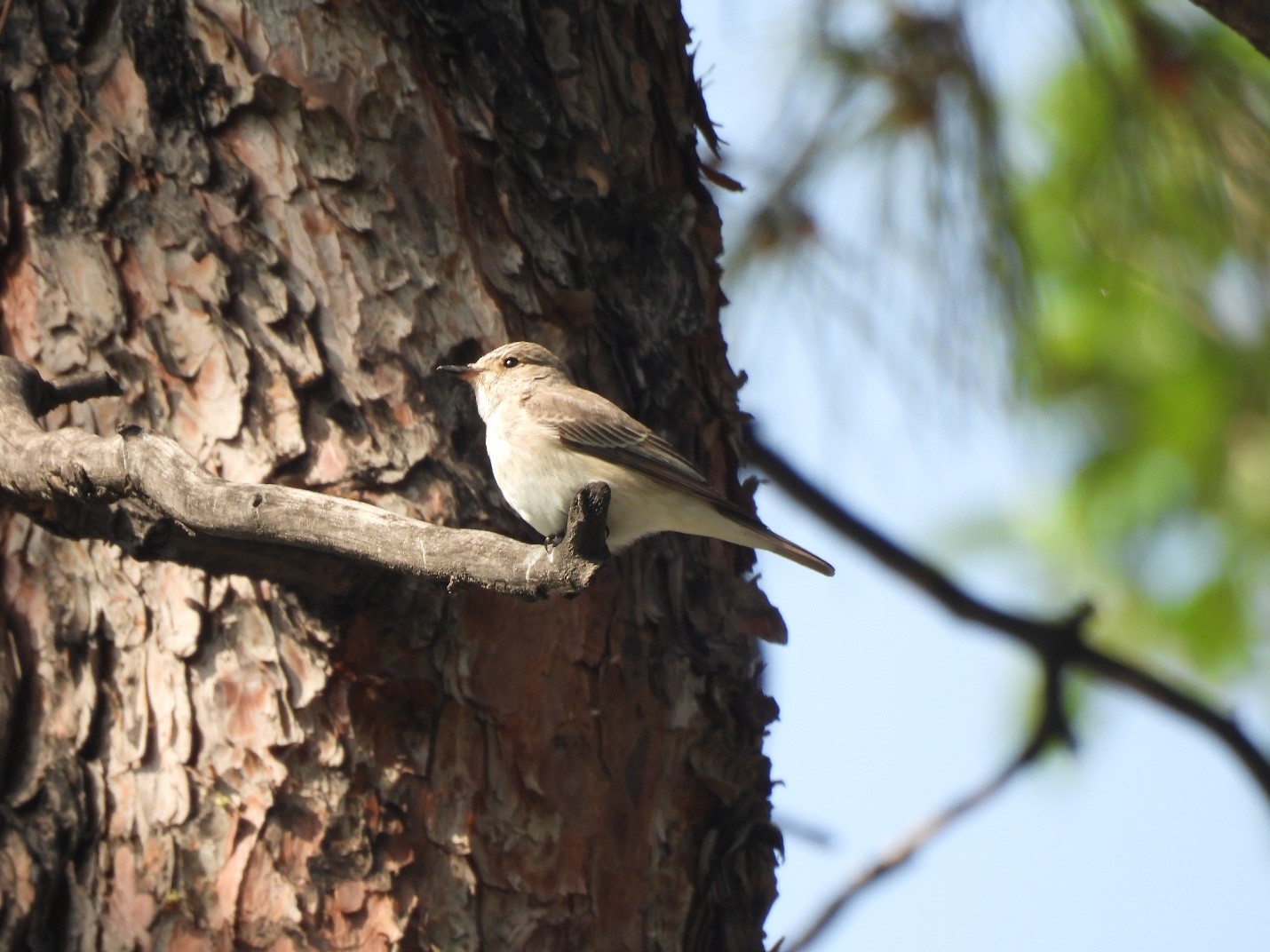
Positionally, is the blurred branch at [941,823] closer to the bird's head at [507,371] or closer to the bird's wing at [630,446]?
the bird's wing at [630,446]

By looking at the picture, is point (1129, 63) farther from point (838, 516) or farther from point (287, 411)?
point (287, 411)

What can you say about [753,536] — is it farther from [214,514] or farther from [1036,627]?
[214,514]

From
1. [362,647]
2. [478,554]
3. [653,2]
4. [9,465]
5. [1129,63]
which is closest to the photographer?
[478,554]

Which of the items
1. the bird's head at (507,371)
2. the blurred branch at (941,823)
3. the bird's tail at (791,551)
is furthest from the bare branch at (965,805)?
the bird's head at (507,371)

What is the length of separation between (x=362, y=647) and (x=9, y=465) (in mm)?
781

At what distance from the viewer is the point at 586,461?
3.75 meters

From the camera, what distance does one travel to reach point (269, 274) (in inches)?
125

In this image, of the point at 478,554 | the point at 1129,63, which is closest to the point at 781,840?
the point at 478,554

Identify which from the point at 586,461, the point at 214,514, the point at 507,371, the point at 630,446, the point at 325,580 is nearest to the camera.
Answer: the point at 214,514

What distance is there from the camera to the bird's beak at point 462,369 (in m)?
3.22

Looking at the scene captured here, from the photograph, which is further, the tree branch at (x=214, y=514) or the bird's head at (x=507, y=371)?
the bird's head at (x=507, y=371)

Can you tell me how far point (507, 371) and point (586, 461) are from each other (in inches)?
17.6

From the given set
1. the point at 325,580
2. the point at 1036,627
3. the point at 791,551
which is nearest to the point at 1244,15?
the point at 791,551

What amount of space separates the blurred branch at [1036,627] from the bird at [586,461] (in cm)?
82
